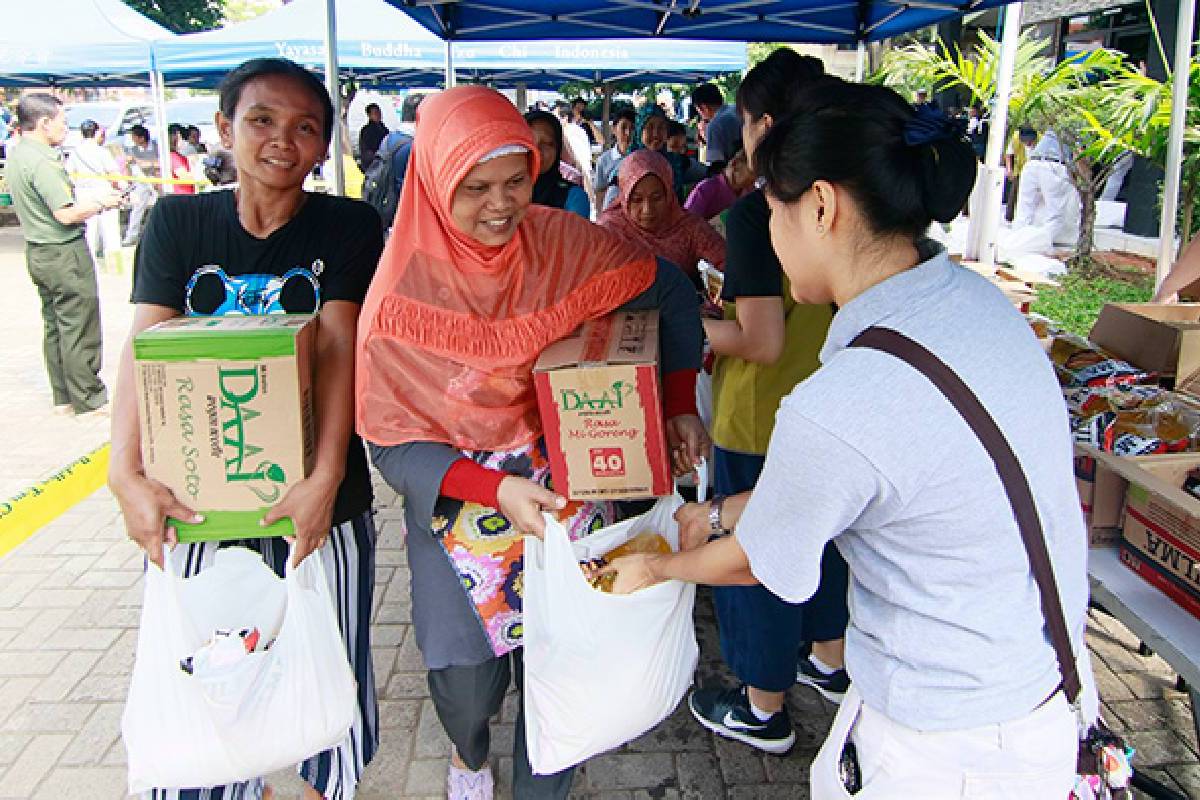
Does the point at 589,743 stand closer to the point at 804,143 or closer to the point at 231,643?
the point at 231,643

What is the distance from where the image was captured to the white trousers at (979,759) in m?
1.27

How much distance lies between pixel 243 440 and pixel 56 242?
480cm

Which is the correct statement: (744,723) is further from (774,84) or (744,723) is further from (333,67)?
(333,67)

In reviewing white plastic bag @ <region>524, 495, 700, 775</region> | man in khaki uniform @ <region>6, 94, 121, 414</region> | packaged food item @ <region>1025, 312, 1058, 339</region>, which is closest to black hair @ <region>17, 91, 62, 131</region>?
man in khaki uniform @ <region>6, 94, 121, 414</region>

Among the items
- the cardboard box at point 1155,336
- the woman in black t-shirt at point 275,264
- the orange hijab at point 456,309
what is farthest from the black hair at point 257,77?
the cardboard box at point 1155,336

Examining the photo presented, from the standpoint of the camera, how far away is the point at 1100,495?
2082mm

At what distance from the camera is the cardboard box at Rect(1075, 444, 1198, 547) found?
6.77 feet

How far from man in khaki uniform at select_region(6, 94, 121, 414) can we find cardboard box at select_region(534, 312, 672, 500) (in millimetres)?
4905

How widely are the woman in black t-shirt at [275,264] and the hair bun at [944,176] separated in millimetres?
1304

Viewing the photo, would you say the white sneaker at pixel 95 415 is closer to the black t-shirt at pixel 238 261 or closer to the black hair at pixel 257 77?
the black t-shirt at pixel 238 261

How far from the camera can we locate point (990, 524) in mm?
1169

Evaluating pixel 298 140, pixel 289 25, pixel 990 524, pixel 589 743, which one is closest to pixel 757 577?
pixel 990 524

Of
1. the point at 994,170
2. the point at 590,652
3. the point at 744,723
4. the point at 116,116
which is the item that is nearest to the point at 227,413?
the point at 590,652

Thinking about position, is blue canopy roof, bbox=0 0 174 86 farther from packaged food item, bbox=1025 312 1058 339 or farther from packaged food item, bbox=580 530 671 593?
packaged food item, bbox=580 530 671 593
